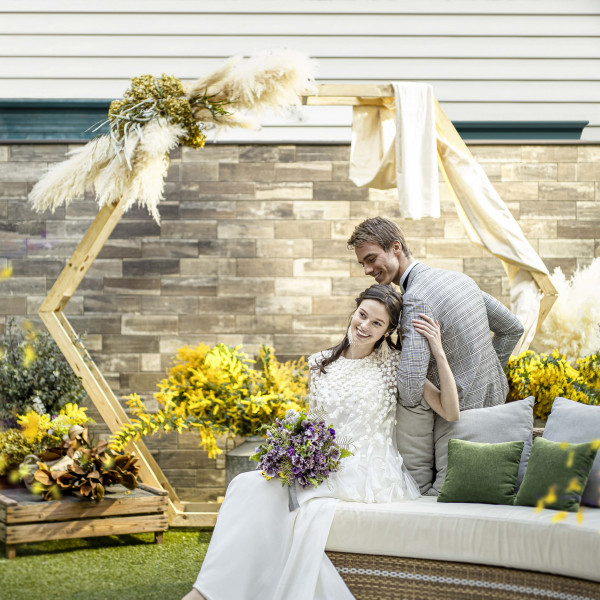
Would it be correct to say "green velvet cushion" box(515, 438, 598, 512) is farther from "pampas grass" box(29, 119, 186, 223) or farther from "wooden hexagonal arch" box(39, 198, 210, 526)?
"pampas grass" box(29, 119, 186, 223)

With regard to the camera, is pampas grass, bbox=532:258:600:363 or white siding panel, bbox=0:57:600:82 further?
white siding panel, bbox=0:57:600:82

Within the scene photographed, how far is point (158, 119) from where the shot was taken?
3889mm

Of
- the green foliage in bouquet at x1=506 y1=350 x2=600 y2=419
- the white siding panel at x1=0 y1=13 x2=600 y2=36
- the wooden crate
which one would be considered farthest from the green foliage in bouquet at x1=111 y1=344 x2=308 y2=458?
the white siding panel at x1=0 y1=13 x2=600 y2=36

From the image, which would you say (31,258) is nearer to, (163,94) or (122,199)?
(122,199)

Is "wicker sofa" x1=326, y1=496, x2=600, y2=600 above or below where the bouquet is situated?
below

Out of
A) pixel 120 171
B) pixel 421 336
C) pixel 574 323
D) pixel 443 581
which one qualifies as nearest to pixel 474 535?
pixel 443 581

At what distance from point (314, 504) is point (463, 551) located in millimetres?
577

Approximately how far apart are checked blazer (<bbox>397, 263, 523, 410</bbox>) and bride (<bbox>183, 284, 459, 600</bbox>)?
0.20 ft

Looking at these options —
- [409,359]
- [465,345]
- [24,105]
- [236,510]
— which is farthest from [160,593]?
[24,105]

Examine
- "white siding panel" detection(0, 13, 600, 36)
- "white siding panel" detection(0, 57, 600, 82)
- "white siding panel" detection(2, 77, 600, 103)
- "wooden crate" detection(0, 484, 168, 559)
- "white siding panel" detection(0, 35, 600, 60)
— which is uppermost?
"white siding panel" detection(0, 13, 600, 36)

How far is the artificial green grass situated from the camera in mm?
3223

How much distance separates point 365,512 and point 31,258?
11.1ft

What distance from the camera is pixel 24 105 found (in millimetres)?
5000

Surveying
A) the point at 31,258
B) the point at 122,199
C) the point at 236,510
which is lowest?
the point at 236,510
